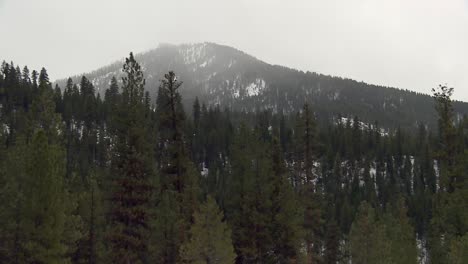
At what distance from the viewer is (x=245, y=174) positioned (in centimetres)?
3619

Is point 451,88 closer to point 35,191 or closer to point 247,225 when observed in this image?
point 247,225

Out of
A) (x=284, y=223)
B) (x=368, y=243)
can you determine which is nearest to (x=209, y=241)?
(x=284, y=223)

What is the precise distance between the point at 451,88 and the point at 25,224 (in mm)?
26892

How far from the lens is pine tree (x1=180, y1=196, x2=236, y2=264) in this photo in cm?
3200

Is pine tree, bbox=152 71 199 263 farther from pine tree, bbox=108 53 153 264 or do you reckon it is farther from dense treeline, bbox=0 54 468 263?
pine tree, bbox=108 53 153 264

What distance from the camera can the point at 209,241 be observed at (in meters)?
32.9

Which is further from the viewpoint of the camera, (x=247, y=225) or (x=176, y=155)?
(x=247, y=225)

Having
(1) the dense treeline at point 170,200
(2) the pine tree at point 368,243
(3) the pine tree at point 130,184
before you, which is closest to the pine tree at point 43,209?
(1) the dense treeline at point 170,200

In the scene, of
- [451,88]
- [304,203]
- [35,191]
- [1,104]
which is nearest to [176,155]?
[35,191]

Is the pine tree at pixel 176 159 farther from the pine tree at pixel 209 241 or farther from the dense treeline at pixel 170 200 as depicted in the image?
the pine tree at pixel 209 241

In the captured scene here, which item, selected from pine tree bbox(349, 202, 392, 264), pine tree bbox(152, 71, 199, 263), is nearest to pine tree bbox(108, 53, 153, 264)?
pine tree bbox(152, 71, 199, 263)

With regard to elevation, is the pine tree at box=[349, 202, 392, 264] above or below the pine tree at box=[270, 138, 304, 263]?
below

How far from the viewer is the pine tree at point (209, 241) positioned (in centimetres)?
3200

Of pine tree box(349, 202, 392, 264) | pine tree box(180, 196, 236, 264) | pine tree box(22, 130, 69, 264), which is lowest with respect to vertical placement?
pine tree box(349, 202, 392, 264)
